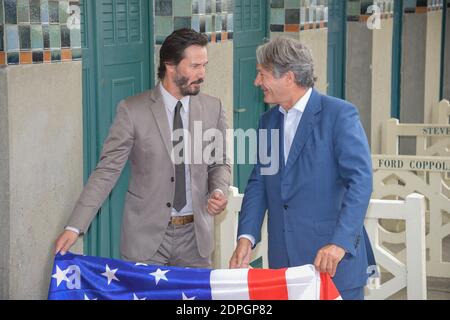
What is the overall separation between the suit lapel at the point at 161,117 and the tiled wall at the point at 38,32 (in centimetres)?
65

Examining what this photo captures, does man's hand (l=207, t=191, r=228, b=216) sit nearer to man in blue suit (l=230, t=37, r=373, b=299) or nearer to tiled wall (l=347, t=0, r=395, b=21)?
man in blue suit (l=230, t=37, r=373, b=299)

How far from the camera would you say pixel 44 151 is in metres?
5.53

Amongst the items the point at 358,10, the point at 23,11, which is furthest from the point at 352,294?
the point at 358,10

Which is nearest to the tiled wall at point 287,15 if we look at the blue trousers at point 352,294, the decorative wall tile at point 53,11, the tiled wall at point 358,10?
the tiled wall at point 358,10

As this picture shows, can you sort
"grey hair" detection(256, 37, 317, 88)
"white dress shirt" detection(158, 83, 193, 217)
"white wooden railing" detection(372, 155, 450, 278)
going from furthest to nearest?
"white wooden railing" detection(372, 155, 450, 278) → "white dress shirt" detection(158, 83, 193, 217) → "grey hair" detection(256, 37, 317, 88)

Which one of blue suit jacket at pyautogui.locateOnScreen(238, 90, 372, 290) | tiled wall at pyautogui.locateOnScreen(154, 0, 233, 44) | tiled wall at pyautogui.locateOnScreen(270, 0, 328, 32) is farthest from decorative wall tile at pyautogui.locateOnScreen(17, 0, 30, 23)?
tiled wall at pyautogui.locateOnScreen(270, 0, 328, 32)

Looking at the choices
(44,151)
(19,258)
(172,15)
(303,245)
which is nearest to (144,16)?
(172,15)

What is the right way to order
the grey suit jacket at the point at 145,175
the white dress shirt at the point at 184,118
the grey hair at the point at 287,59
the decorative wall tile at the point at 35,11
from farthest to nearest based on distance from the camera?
the decorative wall tile at the point at 35,11, the white dress shirt at the point at 184,118, the grey suit jacket at the point at 145,175, the grey hair at the point at 287,59

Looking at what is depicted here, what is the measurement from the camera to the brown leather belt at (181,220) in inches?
205

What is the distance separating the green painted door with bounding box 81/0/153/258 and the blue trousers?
85.2 inches

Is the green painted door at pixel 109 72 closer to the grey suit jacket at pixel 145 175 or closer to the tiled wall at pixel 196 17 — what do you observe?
the tiled wall at pixel 196 17

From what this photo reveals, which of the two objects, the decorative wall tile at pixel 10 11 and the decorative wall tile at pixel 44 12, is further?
the decorative wall tile at pixel 44 12

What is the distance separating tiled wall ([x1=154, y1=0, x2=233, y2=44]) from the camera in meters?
6.98
